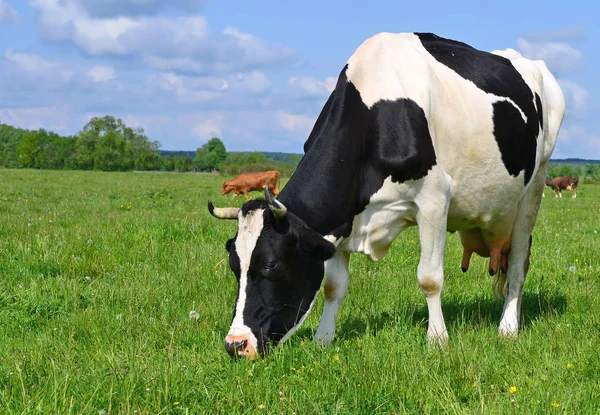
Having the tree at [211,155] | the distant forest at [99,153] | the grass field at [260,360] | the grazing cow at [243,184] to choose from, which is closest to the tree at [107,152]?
the distant forest at [99,153]

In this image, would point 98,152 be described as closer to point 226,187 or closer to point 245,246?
point 226,187

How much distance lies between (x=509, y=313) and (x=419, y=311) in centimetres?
82

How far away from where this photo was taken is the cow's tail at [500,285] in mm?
7031

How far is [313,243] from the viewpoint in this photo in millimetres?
4781

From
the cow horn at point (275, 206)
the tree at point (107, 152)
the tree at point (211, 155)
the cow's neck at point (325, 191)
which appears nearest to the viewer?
the cow horn at point (275, 206)

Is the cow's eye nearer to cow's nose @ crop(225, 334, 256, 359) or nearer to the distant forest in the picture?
cow's nose @ crop(225, 334, 256, 359)

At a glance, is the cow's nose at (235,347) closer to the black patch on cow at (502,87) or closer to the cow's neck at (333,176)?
the cow's neck at (333,176)

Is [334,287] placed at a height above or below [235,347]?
above

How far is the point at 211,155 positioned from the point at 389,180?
5702 inches

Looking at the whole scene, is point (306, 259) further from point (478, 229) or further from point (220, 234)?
point (220, 234)

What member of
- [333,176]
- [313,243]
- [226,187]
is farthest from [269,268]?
[226,187]

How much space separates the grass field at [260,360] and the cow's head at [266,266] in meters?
0.16

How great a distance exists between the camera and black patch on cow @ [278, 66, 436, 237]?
5070mm

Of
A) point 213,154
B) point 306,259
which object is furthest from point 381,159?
point 213,154
